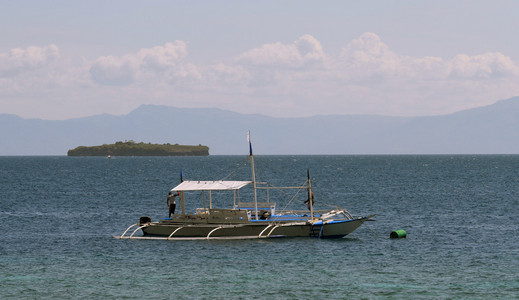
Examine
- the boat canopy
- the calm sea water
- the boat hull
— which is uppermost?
the boat canopy

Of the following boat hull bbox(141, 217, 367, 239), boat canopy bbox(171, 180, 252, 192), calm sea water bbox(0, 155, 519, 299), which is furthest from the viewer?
boat canopy bbox(171, 180, 252, 192)

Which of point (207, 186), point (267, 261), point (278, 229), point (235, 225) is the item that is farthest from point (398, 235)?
point (207, 186)

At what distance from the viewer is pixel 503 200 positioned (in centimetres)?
8750

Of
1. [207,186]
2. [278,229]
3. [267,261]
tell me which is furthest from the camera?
[207,186]

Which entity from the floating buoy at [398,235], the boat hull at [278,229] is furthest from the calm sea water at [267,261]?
the boat hull at [278,229]

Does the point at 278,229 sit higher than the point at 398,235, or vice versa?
the point at 278,229

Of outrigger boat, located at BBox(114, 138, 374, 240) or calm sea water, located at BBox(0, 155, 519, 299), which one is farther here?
outrigger boat, located at BBox(114, 138, 374, 240)

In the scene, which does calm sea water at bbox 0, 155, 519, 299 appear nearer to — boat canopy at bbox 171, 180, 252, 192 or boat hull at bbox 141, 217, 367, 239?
boat hull at bbox 141, 217, 367, 239

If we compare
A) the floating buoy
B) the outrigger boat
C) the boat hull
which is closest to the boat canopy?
the outrigger boat

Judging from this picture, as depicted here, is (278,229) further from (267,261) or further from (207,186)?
(267,261)

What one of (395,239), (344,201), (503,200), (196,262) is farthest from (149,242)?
(503,200)

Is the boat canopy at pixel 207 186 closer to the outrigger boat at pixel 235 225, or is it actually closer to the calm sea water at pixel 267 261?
the outrigger boat at pixel 235 225

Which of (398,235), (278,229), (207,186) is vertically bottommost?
(398,235)

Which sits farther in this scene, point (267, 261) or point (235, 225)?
point (235, 225)
